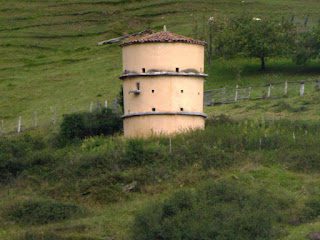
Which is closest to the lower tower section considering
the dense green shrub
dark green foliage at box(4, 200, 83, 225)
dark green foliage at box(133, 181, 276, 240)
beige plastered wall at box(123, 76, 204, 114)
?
beige plastered wall at box(123, 76, 204, 114)

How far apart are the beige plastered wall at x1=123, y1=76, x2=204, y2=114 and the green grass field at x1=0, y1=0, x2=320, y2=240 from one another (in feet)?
5.61

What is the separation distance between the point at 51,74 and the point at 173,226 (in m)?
41.2

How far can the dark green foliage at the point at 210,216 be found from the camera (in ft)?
84.4

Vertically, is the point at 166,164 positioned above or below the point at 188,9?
below

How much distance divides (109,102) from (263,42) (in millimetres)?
11775

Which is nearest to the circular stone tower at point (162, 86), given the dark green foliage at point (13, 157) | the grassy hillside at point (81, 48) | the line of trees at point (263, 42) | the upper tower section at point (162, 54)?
the upper tower section at point (162, 54)

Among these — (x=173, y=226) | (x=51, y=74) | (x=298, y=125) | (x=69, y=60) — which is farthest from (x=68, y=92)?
(x=173, y=226)

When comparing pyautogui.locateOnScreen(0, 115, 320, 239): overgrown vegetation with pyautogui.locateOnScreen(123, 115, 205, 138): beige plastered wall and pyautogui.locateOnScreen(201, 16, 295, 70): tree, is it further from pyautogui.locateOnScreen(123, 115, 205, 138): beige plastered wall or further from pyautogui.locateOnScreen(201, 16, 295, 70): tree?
pyautogui.locateOnScreen(201, 16, 295, 70): tree

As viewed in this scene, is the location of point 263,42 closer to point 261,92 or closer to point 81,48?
point 261,92

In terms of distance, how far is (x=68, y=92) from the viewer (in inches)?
2329

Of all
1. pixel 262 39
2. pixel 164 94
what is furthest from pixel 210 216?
pixel 262 39

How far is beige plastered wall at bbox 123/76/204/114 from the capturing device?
36719mm

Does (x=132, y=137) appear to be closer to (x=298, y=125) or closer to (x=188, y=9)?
(x=298, y=125)

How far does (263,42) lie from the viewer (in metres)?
55.8
